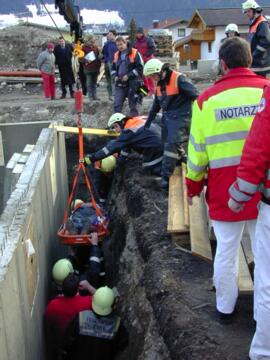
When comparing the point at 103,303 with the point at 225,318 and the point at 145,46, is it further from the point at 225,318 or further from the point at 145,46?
the point at 145,46

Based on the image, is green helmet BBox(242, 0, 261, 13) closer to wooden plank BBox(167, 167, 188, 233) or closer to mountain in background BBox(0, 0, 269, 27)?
wooden plank BBox(167, 167, 188, 233)

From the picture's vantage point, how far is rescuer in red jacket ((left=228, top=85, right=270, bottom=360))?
319 cm

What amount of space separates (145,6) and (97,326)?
562ft

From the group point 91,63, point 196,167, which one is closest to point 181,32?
point 91,63

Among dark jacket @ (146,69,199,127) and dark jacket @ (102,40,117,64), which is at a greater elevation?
dark jacket @ (102,40,117,64)

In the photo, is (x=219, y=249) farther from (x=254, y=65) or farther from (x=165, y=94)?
(x=254, y=65)

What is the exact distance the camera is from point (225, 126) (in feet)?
13.2

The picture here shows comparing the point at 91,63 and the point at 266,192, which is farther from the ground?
the point at 91,63

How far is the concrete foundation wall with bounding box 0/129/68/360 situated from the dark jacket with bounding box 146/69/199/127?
2171 millimetres

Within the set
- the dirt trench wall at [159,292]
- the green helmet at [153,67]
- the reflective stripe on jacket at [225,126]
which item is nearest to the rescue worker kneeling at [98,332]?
the dirt trench wall at [159,292]

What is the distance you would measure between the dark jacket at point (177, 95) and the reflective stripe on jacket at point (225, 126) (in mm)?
3354

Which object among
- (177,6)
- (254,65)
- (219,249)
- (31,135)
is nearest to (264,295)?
(219,249)

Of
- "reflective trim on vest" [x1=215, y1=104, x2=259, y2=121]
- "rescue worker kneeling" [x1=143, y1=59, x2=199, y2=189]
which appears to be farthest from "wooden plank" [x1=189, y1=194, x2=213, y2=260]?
"reflective trim on vest" [x1=215, y1=104, x2=259, y2=121]

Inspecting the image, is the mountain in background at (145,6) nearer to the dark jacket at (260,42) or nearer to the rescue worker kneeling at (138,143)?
the dark jacket at (260,42)
